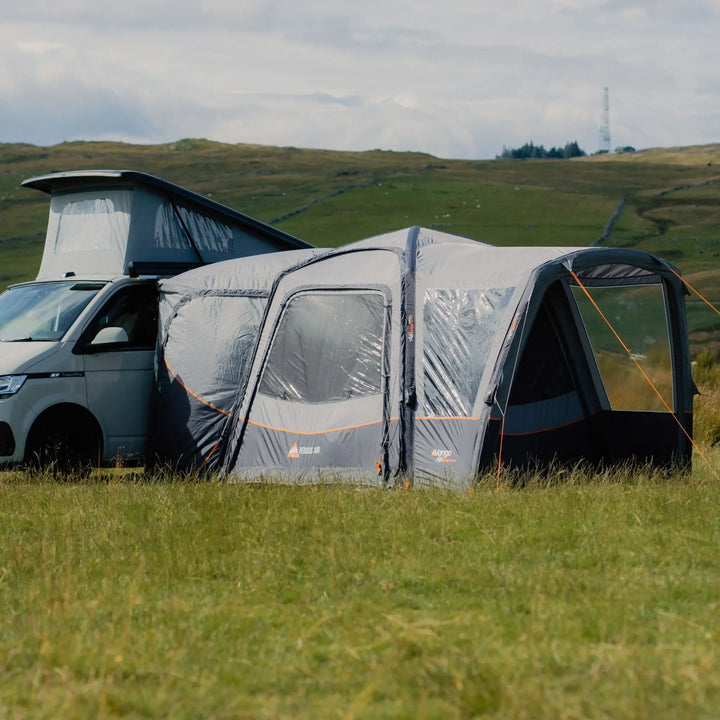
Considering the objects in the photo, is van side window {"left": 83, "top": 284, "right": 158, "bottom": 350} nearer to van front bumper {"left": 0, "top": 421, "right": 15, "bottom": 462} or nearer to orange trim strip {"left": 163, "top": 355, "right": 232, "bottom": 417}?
orange trim strip {"left": 163, "top": 355, "right": 232, "bottom": 417}

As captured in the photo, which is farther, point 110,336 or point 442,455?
point 110,336

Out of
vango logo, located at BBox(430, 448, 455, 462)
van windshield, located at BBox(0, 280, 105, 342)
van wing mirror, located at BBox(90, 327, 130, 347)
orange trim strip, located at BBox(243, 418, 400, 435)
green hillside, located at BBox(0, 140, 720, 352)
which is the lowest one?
vango logo, located at BBox(430, 448, 455, 462)

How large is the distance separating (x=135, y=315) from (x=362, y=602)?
654 centimetres

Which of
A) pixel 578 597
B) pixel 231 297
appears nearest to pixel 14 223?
pixel 231 297

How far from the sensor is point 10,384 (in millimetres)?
10180

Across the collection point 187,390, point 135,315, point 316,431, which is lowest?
point 316,431

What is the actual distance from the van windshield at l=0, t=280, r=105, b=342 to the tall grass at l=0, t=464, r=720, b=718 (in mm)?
2320

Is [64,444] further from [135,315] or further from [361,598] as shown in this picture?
[361,598]

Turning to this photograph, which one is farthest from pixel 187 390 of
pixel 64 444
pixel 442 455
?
pixel 442 455

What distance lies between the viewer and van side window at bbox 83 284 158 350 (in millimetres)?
11305

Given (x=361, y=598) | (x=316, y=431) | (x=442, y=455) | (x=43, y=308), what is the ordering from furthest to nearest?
(x=43, y=308), (x=316, y=431), (x=442, y=455), (x=361, y=598)

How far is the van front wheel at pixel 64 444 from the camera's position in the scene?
34.1ft

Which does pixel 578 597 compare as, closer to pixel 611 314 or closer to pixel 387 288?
pixel 387 288

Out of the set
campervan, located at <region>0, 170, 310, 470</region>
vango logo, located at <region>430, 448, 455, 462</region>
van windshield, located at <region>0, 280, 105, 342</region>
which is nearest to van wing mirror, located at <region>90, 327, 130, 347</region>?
campervan, located at <region>0, 170, 310, 470</region>
